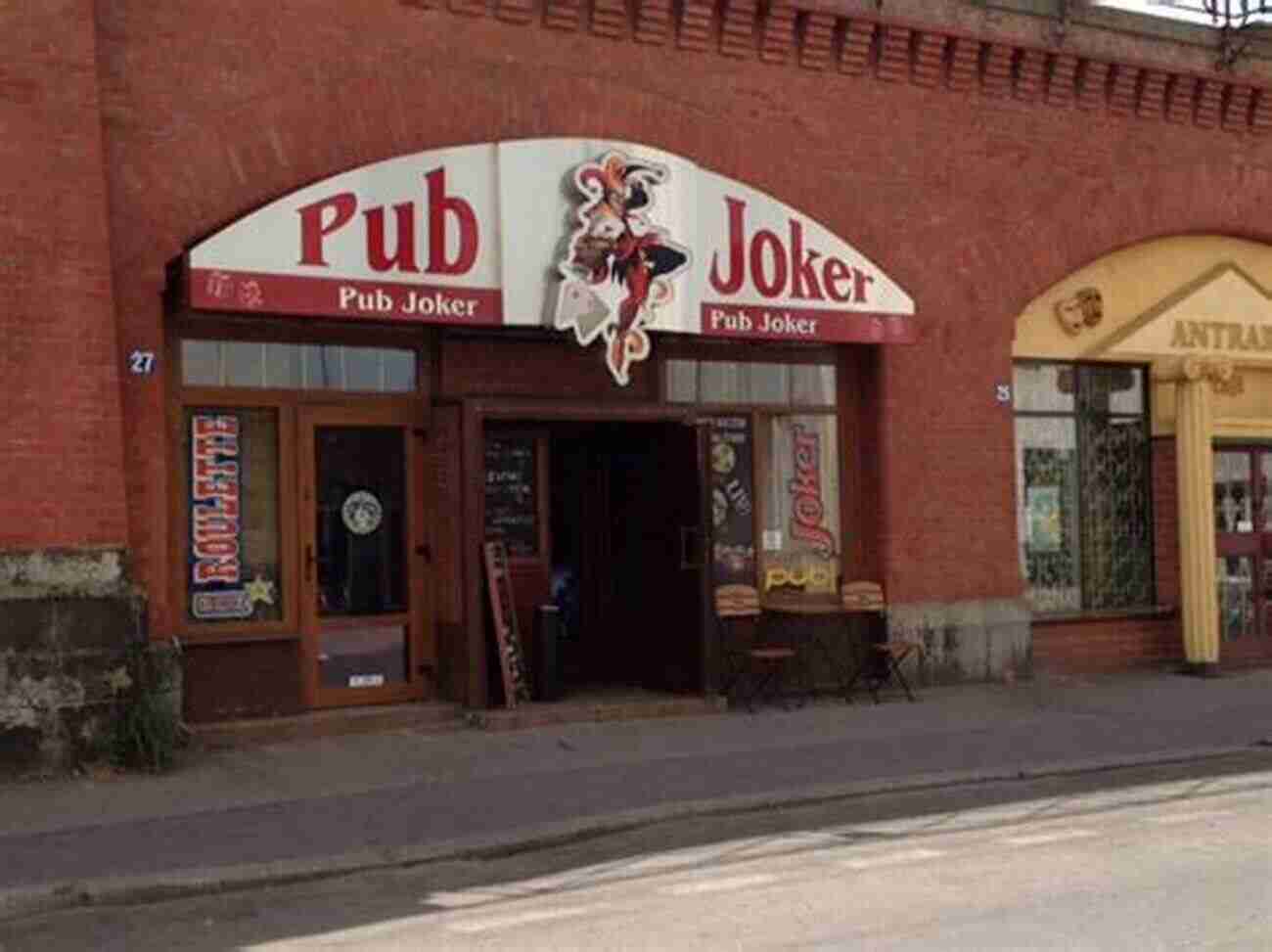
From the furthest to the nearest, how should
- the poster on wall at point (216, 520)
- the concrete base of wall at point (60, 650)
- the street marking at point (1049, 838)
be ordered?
the poster on wall at point (216, 520)
the concrete base of wall at point (60, 650)
the street marking at point (1049, 838)

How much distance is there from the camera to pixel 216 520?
12.8 meters

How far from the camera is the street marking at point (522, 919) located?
7.66m

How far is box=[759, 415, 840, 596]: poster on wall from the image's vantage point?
1543 centimetres

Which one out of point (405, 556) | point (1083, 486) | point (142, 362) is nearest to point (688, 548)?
point (405, 556)

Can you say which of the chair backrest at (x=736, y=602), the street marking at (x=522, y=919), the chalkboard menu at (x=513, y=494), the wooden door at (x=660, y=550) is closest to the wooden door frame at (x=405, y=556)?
the chalkboard menu at (x=513, y=494)

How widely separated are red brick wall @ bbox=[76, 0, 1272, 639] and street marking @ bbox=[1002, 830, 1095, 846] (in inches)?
234

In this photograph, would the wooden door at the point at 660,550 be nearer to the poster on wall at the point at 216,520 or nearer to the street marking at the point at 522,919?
the poster on wall at the point at 216,520

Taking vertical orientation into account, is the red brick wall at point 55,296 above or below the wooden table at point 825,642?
above

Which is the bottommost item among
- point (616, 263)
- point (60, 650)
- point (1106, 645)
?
point (1106, 645)

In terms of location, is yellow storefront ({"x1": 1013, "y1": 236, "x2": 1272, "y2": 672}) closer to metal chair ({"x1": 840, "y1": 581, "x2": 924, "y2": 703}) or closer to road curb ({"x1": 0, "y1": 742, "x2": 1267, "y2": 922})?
metal chair ({"x1": 840, "y1": 581, "x2": 924, "y2": 703})

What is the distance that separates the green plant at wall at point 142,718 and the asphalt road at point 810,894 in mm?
2954

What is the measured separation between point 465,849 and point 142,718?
3.09 meters

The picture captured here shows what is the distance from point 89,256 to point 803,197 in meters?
6.51

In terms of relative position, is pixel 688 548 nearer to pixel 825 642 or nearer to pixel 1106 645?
pixel 825 642
